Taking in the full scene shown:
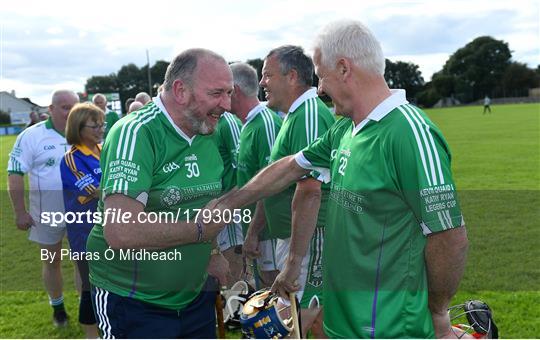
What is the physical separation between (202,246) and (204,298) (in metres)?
0.34

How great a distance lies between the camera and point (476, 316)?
350 cm

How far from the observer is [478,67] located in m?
95.2

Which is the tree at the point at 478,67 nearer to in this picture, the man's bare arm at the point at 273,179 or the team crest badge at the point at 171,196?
the man's bare arm at the point at 273,179

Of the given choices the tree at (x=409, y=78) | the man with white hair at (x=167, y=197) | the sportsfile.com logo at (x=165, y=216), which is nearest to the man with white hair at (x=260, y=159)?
the man with white hair at (x=167, y=197)

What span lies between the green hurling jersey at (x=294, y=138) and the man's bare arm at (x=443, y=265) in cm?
162

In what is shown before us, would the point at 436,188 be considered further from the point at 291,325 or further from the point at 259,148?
the point at 259,148

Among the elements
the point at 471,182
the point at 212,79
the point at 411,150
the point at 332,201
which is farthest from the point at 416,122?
the point at 471,182

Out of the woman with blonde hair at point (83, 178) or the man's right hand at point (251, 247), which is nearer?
the man's right hand at point (251, 247)

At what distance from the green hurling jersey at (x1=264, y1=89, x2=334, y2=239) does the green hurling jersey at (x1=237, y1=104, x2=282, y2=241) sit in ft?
1.34

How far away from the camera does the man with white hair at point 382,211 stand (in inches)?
82.0

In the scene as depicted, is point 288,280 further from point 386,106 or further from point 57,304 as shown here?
point 57,304

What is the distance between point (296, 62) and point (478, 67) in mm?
98318

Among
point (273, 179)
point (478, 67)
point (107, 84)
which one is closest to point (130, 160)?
point (273, 179)

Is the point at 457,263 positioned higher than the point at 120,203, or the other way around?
the point at 120,203
